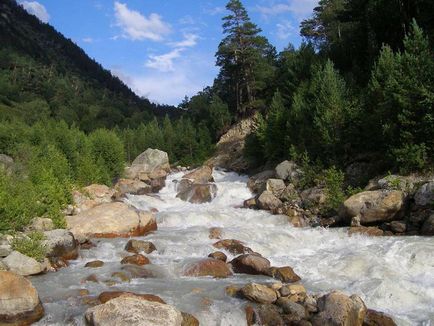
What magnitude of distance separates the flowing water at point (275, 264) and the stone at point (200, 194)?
37.7ft

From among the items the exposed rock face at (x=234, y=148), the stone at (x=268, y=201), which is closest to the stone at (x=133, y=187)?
the exposed rock face at (x=234, y=148)

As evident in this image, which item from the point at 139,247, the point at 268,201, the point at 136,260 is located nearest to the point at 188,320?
the point at 136,260

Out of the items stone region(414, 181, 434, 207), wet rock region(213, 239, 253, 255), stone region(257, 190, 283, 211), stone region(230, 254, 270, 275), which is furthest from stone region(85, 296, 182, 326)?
stone region(257, 190, 283, 211)

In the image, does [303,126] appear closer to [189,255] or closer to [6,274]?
[189,255]

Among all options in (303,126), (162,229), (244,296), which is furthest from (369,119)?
(244,296)

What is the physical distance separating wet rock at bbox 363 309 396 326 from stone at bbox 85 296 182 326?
5691 millimetres

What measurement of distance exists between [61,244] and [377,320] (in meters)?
14.4

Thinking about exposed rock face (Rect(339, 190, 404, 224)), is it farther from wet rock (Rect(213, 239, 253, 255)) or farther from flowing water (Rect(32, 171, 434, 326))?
wet rock (Rect(213, 239, 253, 255))

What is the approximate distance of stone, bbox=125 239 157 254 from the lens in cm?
2177

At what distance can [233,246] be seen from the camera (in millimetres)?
21922

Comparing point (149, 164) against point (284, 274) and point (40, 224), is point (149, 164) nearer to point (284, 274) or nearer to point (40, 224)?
point (40, 224)

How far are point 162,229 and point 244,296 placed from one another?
14.4 metres

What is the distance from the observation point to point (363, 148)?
33.9 metres

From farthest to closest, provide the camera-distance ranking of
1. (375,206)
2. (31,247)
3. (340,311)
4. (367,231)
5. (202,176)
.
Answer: (202,176) → (375,206) → (367,231) → (31,247) → (340,311)
